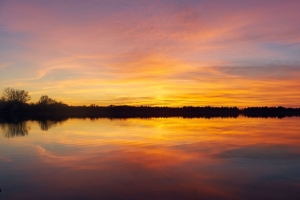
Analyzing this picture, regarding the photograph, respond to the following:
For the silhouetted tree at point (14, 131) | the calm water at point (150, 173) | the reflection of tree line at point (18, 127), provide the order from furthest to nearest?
the reflection of tree line at point (18, 127)
the silhouetted tree at point (14, 131)
the calm water at point (150, 173)

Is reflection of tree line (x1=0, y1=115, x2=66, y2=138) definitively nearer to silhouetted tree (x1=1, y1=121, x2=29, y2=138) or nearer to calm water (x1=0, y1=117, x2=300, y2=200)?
silhouetted tree (x1=1, y1=121, x2=29, y2=138)

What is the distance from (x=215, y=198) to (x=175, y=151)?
8505 mm

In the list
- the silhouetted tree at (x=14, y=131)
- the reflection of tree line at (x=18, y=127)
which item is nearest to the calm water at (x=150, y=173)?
the silhouetted tree at (x=14, y=131)

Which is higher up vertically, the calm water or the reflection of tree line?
the reflection of tree line

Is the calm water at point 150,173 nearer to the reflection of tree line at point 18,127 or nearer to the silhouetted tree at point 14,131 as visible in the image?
the silhouetted tree at point 14,131

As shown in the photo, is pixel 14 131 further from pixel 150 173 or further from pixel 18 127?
pixel 150 173

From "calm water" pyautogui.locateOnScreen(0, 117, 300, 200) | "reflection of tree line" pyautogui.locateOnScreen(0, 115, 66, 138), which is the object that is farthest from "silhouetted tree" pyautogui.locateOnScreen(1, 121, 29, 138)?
"calm water" pyautogui.locateOnScreen(0, 117, 300, 200)

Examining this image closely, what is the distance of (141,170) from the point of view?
11.9m

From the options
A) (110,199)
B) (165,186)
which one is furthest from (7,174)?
(165,186)

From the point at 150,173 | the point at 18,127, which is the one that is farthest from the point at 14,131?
the point at 150,173

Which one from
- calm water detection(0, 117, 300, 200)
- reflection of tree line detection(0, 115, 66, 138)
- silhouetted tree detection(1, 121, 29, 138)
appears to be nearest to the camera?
calm water detection(0, 117, 300, 200)

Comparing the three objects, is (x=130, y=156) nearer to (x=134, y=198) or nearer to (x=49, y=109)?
(x=134, y=198)

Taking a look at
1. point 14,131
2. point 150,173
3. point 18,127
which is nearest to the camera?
point 150,173

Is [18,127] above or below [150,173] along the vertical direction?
above
